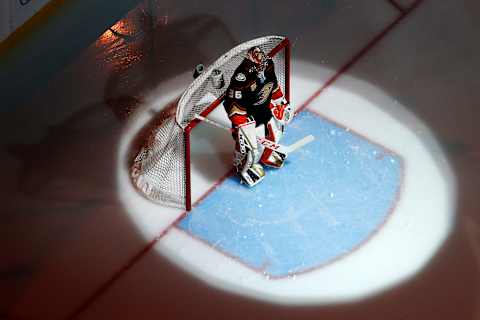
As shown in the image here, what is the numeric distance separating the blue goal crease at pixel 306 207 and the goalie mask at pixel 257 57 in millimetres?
691

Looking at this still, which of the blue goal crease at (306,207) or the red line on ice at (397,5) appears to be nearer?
the blue goal crease at (306,207)

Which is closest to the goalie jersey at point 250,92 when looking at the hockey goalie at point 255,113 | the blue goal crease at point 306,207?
the hockey goalie at point 255,113

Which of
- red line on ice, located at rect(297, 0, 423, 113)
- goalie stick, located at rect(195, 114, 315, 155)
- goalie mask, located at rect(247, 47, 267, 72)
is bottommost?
red line on ice, located at rect(297, 0, 423, 113)

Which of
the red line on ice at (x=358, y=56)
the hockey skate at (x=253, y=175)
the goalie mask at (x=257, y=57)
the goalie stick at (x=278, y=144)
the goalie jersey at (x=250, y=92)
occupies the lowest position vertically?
the red line on ice at (x=358, y=56)

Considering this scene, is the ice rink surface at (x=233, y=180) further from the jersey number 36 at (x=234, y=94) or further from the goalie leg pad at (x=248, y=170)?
the jersey number 36 at (x=234, y=94)

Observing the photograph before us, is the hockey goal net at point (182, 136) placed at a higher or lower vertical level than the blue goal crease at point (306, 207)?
higher

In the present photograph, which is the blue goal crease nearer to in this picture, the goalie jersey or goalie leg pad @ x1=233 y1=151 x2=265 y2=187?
goalie leg pad @ x1=233 y1=151 x2=265 y2=187

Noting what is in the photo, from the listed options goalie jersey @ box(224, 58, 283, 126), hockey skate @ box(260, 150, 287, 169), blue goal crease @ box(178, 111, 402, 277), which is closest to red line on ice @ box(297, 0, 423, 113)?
blue goal crease @ box(178, 111, 402, 277)

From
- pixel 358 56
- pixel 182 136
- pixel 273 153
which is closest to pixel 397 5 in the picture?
pixel 358 56

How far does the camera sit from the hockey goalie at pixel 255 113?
4.68 metres

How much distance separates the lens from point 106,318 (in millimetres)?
4668

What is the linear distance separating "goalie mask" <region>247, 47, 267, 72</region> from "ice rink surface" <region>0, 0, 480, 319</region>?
692 mm

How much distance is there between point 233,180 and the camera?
514cm

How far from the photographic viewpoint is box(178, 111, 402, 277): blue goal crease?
192 inches
